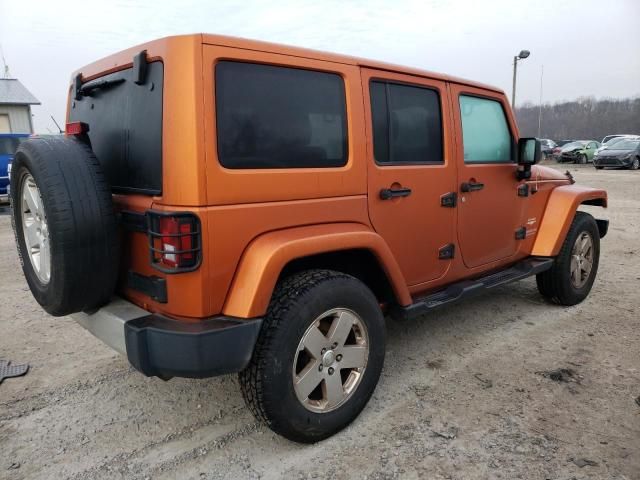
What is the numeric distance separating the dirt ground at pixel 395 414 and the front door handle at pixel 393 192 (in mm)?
1219

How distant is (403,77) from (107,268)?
2.04 m

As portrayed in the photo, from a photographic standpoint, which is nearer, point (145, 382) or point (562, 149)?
point (145, 382)

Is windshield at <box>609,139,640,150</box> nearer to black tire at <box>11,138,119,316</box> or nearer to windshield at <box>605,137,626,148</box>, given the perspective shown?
windshield at <box>605,137,626,148</box>

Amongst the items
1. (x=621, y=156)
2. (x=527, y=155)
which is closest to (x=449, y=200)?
(x=527, y=155)

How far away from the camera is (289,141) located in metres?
2.43

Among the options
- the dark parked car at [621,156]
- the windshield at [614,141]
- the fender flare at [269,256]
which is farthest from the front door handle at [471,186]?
the windshield at [614,141]

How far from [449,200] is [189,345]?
6.57 feet

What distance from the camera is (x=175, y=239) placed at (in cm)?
209

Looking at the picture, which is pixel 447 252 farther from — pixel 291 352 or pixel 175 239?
pixel 175 239

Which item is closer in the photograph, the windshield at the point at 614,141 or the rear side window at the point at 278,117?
the rear side window at the point at 278,117

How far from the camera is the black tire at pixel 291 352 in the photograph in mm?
2256

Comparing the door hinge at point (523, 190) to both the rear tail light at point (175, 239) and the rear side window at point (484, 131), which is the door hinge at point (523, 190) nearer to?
the rear side window at point (484, 131)

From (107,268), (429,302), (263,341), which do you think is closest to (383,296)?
(429,302)

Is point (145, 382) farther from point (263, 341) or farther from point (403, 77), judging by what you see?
point (403, 77)
